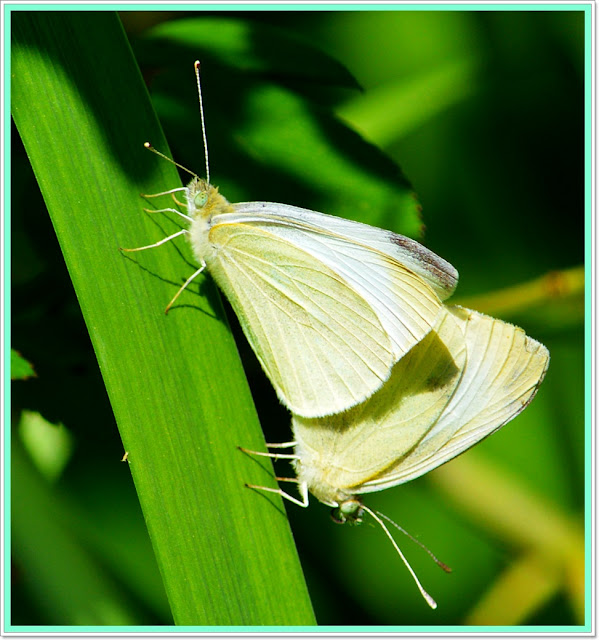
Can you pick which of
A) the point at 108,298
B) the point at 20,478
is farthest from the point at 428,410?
the point at 20,478

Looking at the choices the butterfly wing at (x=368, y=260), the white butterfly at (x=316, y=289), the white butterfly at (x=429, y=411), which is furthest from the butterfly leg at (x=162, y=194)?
the white butterfly at (x=429, y=411)

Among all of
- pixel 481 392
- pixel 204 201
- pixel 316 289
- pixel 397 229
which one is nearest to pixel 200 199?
pixel 204 201

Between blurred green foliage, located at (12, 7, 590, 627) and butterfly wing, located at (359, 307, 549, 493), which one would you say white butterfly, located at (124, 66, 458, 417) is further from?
butterfly wing, located at (359, 307, 549, 493)

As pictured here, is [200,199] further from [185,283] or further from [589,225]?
[589,225]

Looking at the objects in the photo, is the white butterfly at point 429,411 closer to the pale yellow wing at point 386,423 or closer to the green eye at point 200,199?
the pale yellow wing at point 386,423

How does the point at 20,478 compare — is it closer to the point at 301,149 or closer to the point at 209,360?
the point at 209,360

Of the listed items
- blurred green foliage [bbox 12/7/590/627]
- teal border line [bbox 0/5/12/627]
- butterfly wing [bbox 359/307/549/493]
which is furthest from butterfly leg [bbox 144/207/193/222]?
butterfly wing [bbox 359/307/549/493]
